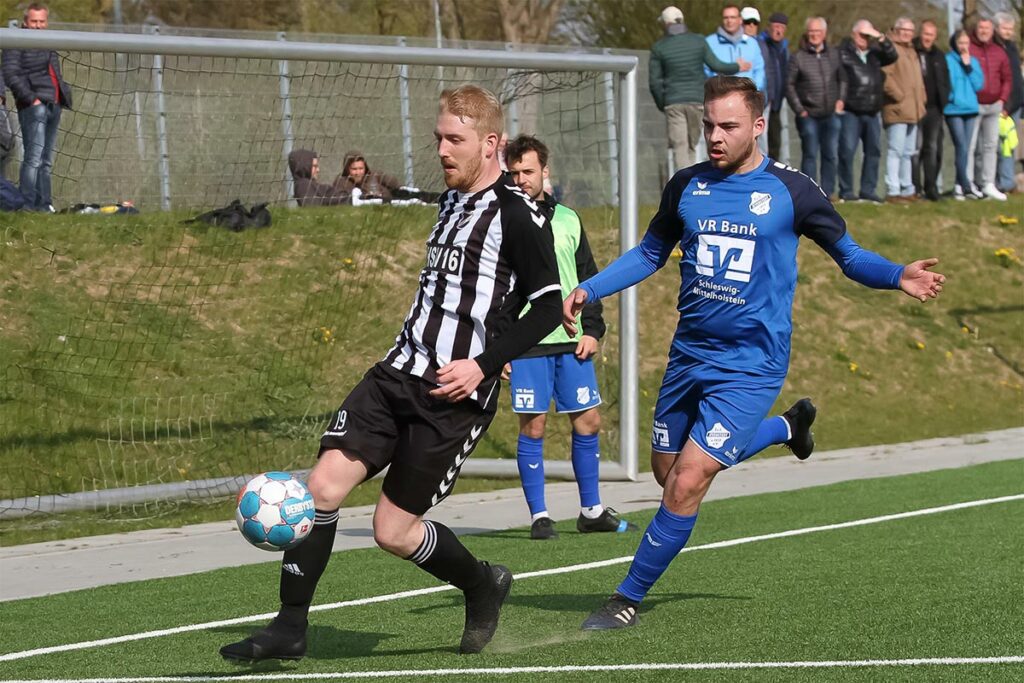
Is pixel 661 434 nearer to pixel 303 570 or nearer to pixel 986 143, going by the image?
pixel 303 570

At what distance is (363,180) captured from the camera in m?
11.3

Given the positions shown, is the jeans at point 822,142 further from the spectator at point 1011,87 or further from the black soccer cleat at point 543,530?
the black soccer cleat at point 543,530

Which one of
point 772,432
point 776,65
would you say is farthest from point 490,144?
point 776,65

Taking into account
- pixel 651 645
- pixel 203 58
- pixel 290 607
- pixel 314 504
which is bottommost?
pixel 651 645

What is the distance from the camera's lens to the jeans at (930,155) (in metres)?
19.8

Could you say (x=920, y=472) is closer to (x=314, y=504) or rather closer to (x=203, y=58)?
(x=203, y=58)

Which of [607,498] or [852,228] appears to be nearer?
[607,498]

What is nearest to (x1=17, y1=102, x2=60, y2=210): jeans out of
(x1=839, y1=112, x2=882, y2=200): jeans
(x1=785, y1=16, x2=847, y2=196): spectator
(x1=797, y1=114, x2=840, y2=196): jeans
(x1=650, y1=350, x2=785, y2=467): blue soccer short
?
(x1=650, y1=350, x2=785, y2=467): blue soccer short

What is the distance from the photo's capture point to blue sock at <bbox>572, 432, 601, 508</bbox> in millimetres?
9383

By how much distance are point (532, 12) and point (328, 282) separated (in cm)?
1494

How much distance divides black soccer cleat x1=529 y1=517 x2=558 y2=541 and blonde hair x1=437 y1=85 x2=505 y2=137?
13.9 feet

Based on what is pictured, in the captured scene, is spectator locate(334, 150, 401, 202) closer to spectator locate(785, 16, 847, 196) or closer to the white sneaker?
spectator locate(785, 16, 847, 196)

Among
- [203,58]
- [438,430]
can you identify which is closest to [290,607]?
[438,430]

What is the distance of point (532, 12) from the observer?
25.8 metres
